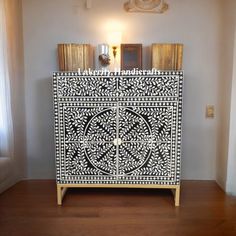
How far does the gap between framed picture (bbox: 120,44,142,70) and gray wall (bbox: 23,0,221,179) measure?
14 centimetres

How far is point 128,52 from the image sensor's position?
2490 millimetres

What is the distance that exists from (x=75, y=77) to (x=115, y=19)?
0.90m

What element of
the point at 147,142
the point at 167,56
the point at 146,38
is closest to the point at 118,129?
the point at 147,142

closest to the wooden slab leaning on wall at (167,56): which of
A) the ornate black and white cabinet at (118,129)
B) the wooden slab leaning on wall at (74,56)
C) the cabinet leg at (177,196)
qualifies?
the ornate black and white cabinet at (118,129)

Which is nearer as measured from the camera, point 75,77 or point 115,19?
point 75,77

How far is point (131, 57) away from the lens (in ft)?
8.18

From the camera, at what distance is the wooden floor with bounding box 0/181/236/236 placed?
179 cm

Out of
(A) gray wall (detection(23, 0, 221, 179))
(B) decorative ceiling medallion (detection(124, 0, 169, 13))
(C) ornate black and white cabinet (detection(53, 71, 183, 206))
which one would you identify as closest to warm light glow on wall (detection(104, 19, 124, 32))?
(A) gray wall (detection(23, 0, 221, 179))

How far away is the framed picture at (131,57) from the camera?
2.49 metres
